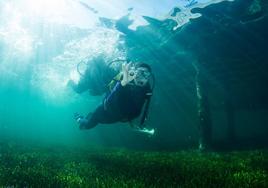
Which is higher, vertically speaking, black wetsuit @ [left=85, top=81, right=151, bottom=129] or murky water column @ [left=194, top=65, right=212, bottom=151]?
murky water column @ [left=194, top=65, right=212, bottom=151]

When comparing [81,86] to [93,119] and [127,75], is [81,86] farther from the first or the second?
[127,75]

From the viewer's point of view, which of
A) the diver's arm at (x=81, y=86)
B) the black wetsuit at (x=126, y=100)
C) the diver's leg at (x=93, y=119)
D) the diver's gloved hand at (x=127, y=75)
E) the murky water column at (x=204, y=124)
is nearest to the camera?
the diver's gloved hand at (x=127, y=75)

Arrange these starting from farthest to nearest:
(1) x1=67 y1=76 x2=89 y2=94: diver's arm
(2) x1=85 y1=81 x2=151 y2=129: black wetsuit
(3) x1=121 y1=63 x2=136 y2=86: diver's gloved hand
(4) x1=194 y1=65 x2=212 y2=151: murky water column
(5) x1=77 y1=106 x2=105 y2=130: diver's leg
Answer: (4) x1=194 y1=65 x2=212 y2=151: murky water column, (1) x1=67 y1=76 x2=89 y2=94: diver's arm, (5) x1=77 y1=106 x2=105 y2=130: diver's leg, (2) x1=85 y1=81 x2=151 y2=129: black wetsuit, (3) x1=121 y1=63 x2=136 y2=86: diver's gloved hand

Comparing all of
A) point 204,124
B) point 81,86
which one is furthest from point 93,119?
point 204,124

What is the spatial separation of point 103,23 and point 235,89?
21.3 metres

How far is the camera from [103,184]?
6.96 metres

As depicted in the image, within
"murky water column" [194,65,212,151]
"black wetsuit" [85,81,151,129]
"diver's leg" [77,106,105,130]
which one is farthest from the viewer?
"murky water column" [194,65,212,151]

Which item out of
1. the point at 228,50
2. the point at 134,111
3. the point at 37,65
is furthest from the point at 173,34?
the point at 37,65

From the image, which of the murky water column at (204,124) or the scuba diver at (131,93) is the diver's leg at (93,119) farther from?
the murky water column at (204,124)

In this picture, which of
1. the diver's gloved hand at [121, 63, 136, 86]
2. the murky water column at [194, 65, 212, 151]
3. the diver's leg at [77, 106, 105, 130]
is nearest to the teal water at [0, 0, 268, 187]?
the murky water column at [194, 65, 212, 151]

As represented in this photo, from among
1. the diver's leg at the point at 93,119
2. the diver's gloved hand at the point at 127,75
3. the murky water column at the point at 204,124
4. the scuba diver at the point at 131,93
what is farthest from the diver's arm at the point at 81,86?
the murky water column at the point at 204,124

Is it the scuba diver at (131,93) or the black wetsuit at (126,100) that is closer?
the scuba diver at (131,93)

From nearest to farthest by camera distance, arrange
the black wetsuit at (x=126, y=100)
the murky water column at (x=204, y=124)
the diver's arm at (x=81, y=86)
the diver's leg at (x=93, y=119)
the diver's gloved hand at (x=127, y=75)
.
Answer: the diver's gloved hand at (x=127, y=75), the black wetsuit at (x=126, y=100), the diver's leg at (x=93, y=119), the diver's arm at (x=81, y=86), the murky water column at (x=204, y=124)

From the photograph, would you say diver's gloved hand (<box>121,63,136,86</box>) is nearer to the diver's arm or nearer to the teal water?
the teal water
